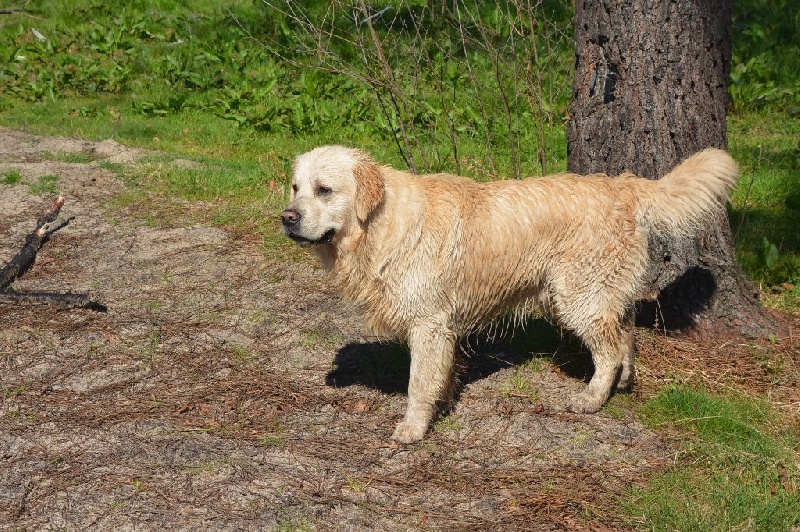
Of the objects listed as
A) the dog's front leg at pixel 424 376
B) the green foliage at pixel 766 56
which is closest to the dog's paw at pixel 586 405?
the dog's front leg at pixel 424 376

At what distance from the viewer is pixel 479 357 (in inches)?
245

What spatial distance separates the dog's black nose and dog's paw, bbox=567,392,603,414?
2029 millimetres

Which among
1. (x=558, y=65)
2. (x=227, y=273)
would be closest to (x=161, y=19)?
(x=558, y=65)

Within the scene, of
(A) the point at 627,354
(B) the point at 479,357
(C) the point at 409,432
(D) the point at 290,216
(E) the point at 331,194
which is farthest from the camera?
(B) the point at 479,357

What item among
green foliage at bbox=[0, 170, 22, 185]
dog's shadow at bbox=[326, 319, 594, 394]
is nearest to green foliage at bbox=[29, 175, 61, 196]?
green foliage at bbox=[0, 170, 22, 185]

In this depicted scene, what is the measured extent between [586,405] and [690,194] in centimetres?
139

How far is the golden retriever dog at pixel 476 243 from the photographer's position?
506 centimetres

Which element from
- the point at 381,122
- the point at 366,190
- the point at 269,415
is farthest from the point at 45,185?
the point at 366,190

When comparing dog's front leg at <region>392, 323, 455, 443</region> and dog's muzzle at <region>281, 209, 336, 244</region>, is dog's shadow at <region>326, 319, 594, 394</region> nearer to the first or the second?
dog's front leg at <region>392, 323, 455, 443</region>

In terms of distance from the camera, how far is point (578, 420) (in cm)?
532

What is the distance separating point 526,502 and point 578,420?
3.26 feet

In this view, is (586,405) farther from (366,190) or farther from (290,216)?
(290,216)

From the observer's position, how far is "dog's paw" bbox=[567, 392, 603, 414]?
5410 millimetres

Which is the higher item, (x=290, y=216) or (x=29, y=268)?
(x=290, y=216)
